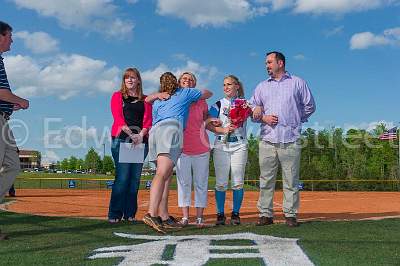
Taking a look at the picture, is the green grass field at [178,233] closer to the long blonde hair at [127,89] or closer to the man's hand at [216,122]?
the man's hand at [216,122]

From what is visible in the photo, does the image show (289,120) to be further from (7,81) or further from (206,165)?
(7,81)

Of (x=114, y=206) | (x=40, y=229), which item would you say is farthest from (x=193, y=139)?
(x=40, y=229)

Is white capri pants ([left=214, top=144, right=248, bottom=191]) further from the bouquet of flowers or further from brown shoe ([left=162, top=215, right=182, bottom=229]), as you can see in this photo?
brown shoe ([left=162, top=215, right=182, bottom=229])

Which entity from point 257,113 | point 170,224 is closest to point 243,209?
point 170,224

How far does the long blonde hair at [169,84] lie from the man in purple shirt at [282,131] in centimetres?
101

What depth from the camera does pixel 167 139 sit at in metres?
5.18

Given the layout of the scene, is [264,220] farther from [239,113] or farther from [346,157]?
[346,157]

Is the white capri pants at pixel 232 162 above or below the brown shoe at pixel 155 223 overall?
above

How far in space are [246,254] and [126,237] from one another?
150cm

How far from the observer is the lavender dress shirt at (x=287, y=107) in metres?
5.78

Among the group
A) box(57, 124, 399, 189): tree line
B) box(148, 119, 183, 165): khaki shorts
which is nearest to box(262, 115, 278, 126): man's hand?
box(148, 119, 183, 165): khaki shorts

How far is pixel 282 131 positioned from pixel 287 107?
0.30 m

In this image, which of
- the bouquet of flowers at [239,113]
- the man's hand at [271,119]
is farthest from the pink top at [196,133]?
the man's hand at [271,119]

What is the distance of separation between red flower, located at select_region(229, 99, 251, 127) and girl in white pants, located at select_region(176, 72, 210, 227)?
39cm
